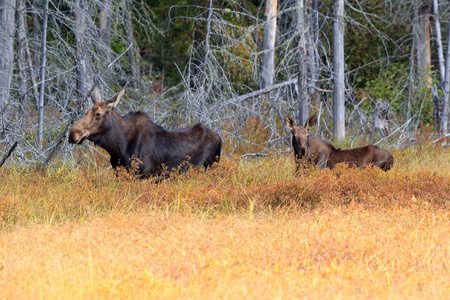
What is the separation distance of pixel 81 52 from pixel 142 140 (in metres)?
3.06

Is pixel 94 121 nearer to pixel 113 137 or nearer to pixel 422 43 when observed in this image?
pixel 113 137

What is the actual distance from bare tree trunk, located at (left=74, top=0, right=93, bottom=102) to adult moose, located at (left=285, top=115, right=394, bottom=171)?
3.87 m

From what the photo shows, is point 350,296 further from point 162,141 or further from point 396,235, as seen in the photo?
point 162,141

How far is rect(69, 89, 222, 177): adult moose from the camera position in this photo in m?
10.3

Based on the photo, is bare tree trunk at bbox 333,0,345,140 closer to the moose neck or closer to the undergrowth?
the undergrowth

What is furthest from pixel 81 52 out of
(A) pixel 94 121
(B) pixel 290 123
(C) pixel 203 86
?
(B) pixel 290 123

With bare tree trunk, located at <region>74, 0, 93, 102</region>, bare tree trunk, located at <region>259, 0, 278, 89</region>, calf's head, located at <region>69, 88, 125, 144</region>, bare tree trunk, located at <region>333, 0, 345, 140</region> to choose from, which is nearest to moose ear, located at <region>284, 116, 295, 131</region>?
calf's head, located at <region>69, 88, 125, 144</region>

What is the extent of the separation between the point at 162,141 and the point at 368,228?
4136 mm

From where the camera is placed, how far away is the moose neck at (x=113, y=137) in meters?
10.3

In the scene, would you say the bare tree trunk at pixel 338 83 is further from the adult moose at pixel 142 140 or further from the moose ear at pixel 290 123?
the adult moose at pixel 142 140

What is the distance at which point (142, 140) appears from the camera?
10.7 meters

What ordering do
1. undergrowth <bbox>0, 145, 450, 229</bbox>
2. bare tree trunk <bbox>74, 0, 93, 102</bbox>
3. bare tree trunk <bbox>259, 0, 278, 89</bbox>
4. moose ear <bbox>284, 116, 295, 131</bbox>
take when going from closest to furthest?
undergrowth <bbox>0, 145, 450, 229</bbox>, moose ear <bbox>284, 116, 295, 131</bbox>, bare tree trunk <bbox>74, 0, 93, 102</bbox>, bare tree trunk <bbox>259, 0, 278, 89</bbox>

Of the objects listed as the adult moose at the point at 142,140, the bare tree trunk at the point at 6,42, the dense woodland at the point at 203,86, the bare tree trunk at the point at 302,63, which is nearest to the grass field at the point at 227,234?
the adult moose at the point at 142,140

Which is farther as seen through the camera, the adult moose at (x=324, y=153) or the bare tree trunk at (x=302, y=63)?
the bare tree trunk at (x=302, y=63)
